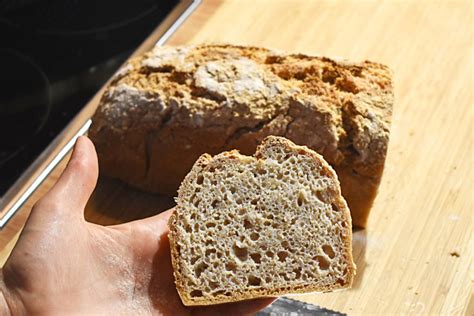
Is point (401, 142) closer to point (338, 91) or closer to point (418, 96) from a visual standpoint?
point (418, 96)

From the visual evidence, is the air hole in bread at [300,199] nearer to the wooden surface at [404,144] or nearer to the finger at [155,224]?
the finger at [155,224]

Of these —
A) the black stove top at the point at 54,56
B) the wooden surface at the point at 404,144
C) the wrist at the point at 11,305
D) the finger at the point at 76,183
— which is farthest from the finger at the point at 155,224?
the black stove top at the point at 54,56

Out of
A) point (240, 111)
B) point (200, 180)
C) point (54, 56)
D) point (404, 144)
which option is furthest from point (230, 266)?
point (54, 56)

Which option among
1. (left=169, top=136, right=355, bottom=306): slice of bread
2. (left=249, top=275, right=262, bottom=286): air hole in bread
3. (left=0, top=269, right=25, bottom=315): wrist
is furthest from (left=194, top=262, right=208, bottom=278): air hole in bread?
(left=0, top=269, right=25, bottom=315): wrist

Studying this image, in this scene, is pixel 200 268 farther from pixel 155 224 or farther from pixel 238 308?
pixel 155 224

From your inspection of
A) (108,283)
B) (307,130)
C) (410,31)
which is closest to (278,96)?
(307,130)
